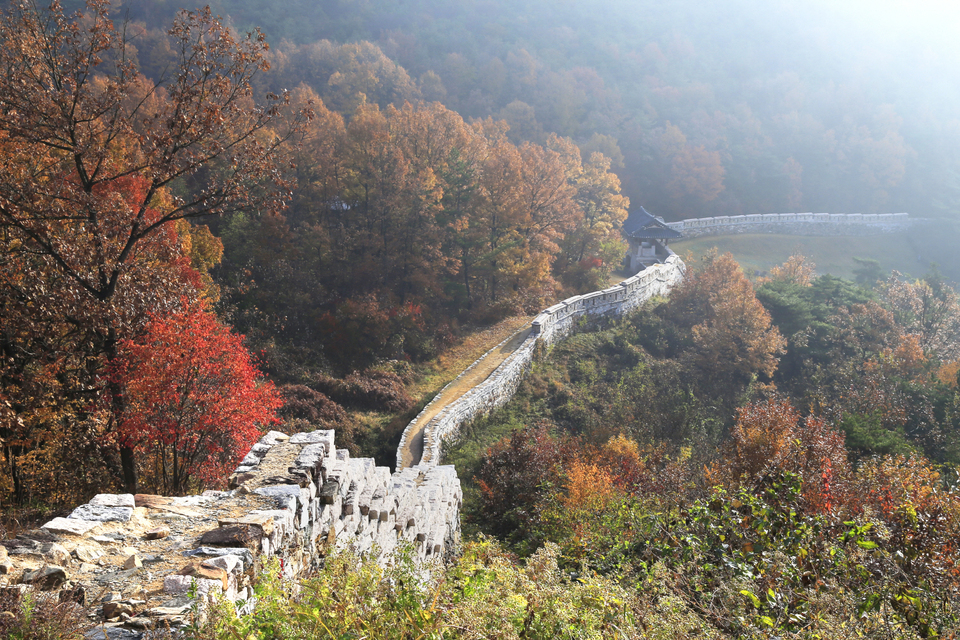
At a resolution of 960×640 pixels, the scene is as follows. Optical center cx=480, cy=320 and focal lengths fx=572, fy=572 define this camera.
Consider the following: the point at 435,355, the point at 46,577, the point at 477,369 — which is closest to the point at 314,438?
the point at 46,577

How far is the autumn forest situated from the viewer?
559cm

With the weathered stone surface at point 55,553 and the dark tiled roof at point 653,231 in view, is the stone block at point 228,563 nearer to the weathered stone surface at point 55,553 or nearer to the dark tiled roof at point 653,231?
the weathered stone surface at point 55,553

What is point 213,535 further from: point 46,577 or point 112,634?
point 112,634

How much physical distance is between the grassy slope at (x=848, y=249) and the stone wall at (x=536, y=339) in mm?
16141

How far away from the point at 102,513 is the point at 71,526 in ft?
1.23

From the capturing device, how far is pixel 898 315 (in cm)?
3603

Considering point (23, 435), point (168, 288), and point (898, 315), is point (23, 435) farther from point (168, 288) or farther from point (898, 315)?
point (898, 315)

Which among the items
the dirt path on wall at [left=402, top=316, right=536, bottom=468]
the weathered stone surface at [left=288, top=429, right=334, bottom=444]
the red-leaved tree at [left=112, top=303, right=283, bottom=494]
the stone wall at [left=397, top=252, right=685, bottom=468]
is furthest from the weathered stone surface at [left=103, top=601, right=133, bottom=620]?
the dirt path on wall at [left=402, top=316, right=536, bottom=468]

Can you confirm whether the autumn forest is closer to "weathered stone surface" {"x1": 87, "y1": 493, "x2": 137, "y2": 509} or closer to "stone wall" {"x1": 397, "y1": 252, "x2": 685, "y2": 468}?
"weathered stone surface" {"x1": 87, "y1": 493, "x2": 137, "y2": 509}

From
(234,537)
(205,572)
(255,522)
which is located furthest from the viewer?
(255,522)

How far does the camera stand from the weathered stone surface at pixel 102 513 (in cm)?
525

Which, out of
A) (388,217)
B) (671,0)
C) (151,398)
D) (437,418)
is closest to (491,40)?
(671,0)

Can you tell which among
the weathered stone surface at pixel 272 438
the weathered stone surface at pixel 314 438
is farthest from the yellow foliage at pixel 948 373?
the weathered stone surface at pixel 272 438

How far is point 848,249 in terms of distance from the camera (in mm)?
63938
